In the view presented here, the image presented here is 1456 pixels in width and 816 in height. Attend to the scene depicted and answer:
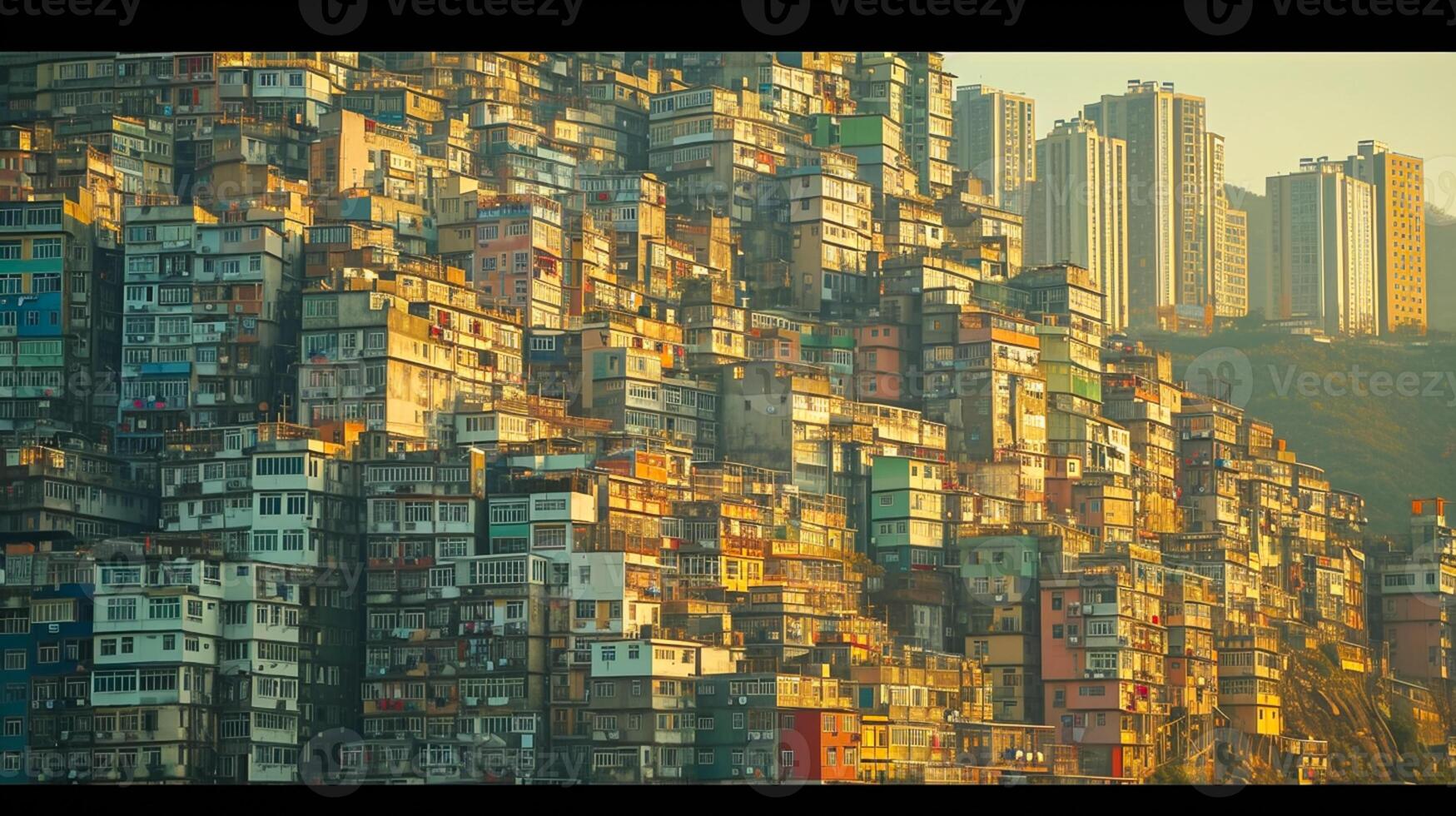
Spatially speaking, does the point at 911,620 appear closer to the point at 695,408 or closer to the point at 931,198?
the point at 695,408

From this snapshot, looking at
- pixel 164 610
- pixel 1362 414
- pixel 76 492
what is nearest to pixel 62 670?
pixel 164 610

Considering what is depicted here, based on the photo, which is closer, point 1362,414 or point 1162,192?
point 1362,414

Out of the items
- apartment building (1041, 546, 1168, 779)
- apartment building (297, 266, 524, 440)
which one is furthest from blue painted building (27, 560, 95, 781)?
apartment building (1041, 546, 1168, 779)

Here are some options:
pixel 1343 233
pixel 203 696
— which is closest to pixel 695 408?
pixel 203 696

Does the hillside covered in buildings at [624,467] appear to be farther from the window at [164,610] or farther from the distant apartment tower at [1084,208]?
the distant apartment tower at [1084,208]

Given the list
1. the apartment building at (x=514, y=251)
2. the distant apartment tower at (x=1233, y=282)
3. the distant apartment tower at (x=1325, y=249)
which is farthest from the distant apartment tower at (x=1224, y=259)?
the apartment building at (x=514, y=251)

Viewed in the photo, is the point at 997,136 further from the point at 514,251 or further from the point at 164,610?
the point at 164,610
